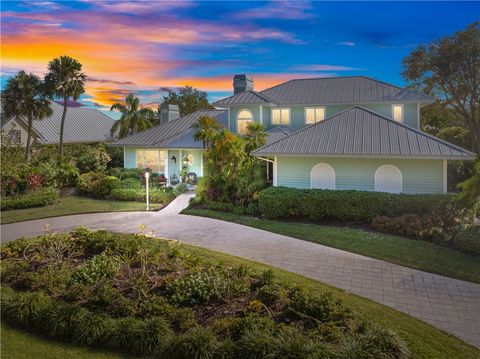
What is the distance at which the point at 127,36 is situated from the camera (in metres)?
12.2

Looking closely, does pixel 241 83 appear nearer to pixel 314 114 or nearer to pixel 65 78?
pixel 314 114

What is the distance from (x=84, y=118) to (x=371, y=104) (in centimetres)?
2674

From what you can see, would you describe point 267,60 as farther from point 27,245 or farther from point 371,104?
point 27,245

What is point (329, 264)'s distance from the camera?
966 centimetres


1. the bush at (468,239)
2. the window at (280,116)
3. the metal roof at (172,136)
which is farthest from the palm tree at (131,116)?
the bush at (468,239)

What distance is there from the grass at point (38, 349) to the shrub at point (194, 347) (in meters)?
0.74

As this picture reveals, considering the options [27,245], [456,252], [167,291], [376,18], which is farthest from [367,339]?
[376,18]

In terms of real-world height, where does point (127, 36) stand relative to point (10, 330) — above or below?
above

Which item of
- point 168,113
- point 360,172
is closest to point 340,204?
point 360,172

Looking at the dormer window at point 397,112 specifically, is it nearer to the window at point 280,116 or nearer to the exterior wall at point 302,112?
the exterior wall at point 302,112

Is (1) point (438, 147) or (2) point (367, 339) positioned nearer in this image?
(2) point (367, 339)

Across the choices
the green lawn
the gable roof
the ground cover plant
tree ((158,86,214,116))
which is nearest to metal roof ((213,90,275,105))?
the gable roof

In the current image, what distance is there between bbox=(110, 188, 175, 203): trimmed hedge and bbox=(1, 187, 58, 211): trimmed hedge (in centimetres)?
287

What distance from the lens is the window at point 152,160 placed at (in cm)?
2592
